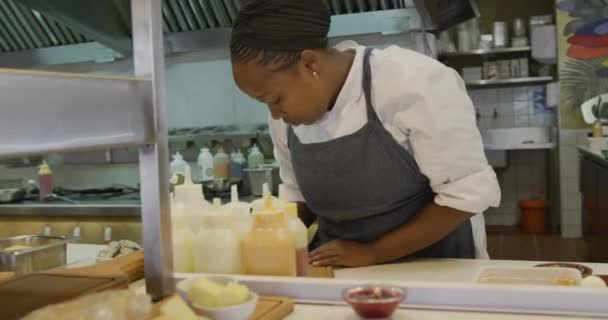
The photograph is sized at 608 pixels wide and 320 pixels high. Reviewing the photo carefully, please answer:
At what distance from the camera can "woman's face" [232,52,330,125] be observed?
1316 mm

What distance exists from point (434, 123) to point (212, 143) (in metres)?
3.23

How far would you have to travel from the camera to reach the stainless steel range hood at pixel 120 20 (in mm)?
3551

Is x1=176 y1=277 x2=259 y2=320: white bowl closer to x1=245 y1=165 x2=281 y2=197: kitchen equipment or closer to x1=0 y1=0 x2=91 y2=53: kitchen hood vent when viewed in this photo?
x1=245 y1=165 x2=281 y2=197: kitchen equipment

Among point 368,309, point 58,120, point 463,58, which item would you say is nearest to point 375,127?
point 368,309

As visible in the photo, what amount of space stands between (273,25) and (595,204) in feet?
13.0

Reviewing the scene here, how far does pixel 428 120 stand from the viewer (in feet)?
4.52

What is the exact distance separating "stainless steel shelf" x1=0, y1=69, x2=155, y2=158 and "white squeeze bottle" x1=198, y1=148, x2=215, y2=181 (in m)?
3.24

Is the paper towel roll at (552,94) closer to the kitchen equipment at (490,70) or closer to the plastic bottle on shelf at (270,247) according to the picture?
the kitchen equipment at (490,70)

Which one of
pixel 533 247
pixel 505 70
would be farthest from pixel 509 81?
pixel 533 247

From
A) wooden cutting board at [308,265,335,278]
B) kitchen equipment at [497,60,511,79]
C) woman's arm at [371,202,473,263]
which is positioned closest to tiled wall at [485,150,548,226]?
kitchen equipment at [497,60,511,79]

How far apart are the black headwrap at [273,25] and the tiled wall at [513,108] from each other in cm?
591

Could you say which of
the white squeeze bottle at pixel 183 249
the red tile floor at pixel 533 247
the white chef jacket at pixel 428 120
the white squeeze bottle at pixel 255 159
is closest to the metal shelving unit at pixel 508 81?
the red tile floor at pixel 533 247

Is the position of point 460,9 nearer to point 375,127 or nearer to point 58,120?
point 375,127

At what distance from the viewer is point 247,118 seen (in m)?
4.33
